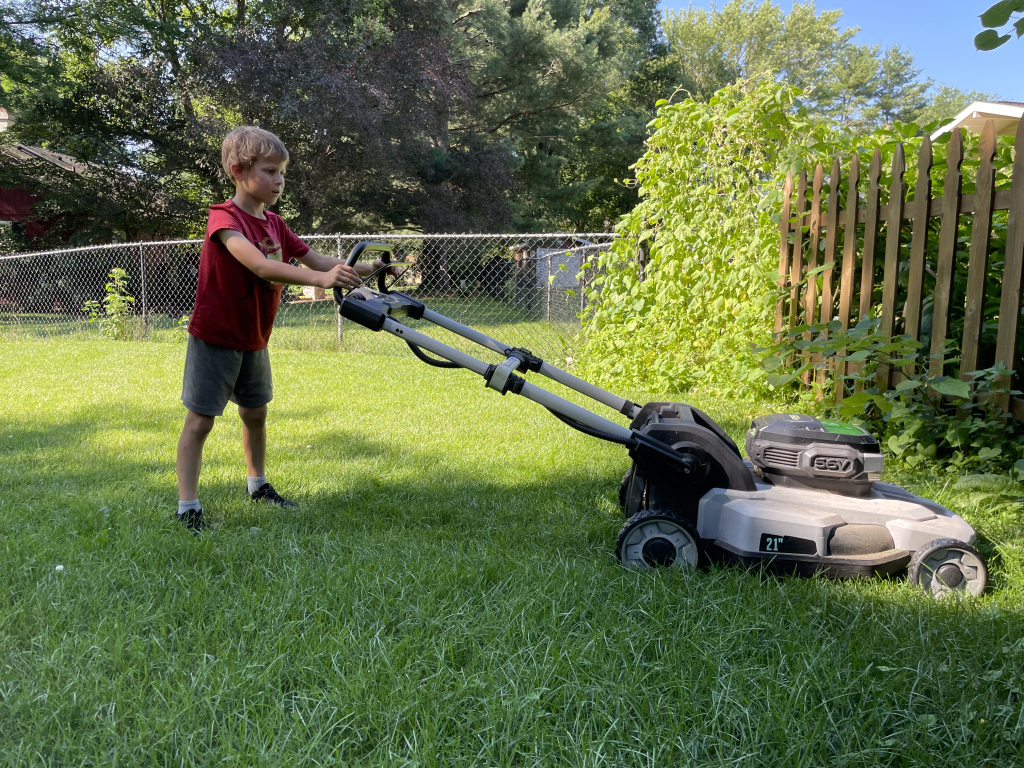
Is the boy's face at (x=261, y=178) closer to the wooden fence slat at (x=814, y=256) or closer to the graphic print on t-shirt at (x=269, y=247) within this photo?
the graphic print on t-shirt at (x=269, y=247)

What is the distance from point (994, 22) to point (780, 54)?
48288 mm

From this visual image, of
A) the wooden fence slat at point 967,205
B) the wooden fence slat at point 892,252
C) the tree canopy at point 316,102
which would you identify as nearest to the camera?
the wooden fence slat at point 967,205

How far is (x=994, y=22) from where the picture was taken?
1693mm

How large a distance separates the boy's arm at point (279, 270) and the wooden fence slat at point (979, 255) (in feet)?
9.53

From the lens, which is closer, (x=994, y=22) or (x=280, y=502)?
(x=994, y=22)

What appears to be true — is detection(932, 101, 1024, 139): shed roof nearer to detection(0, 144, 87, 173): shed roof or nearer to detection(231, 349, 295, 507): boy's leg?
detection(231, 349, 295, 507): boy's leg

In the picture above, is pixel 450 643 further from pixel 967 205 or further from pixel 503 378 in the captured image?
pixel 967 205

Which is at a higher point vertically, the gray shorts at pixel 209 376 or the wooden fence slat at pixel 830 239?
the wooden fence slat at pixel 830 239

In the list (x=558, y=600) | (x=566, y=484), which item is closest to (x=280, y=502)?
(x=566, y=484)

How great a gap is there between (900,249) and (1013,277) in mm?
999

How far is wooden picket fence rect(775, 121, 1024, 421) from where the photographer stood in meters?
3.48

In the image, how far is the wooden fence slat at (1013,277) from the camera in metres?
3.41

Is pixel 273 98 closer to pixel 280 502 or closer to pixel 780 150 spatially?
pixel 780 150

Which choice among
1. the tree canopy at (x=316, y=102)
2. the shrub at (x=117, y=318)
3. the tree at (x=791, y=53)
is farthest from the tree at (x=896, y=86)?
the shrub at (x=117, y=318)
